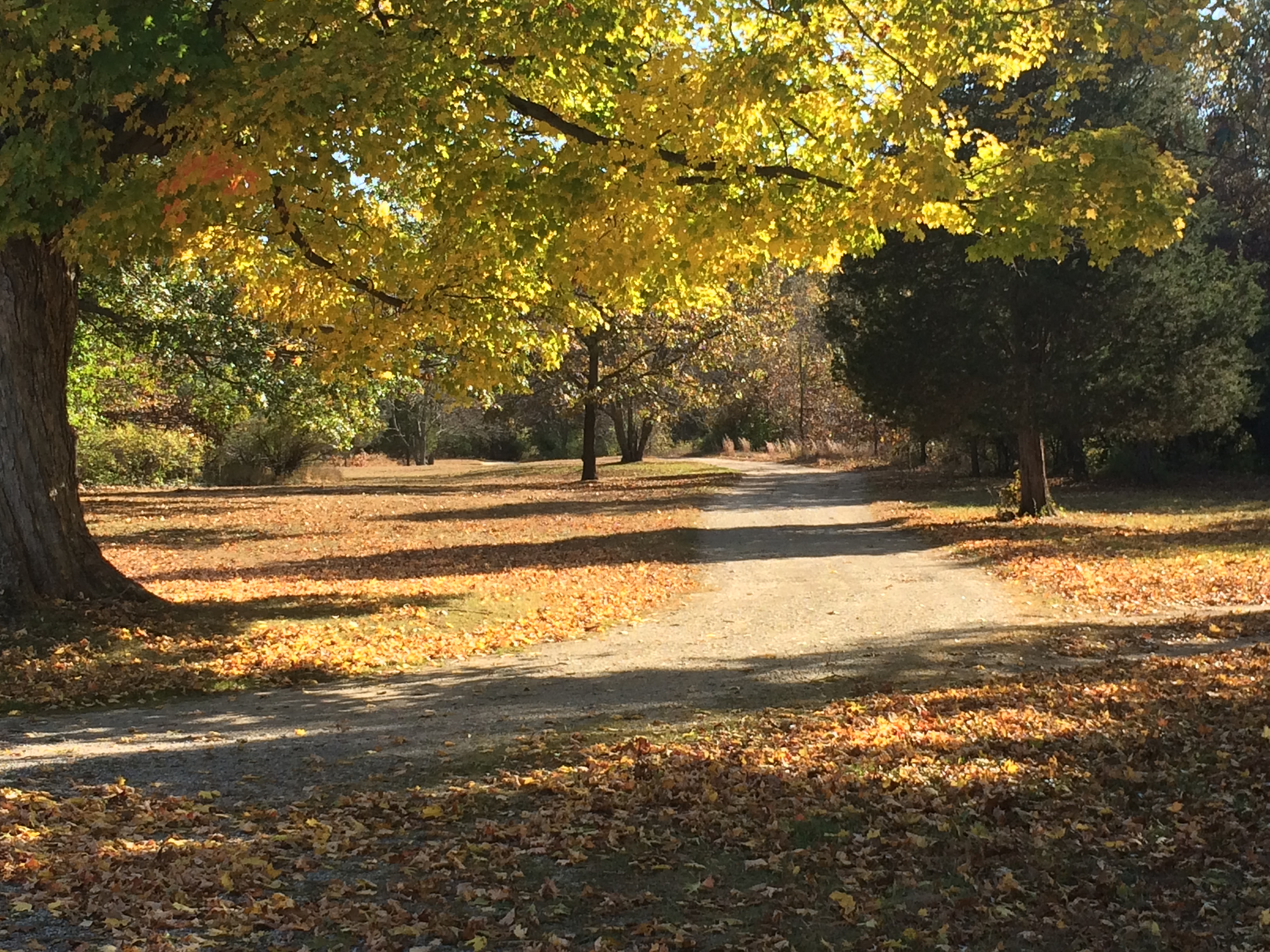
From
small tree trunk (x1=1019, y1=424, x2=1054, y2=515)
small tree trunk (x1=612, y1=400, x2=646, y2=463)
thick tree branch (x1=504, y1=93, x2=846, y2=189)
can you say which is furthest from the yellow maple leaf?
small tree trunk (x1=612, y1=400, x2=646, y2=463)

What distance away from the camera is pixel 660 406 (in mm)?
36656

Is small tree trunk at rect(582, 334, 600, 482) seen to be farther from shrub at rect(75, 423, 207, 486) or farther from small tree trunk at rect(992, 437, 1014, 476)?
shrub at rect(75, 423, 207, 486)

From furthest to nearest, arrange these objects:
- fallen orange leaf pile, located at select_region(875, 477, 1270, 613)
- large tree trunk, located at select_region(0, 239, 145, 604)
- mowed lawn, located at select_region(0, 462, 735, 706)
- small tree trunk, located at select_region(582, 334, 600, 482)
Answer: small tree trunk, located at select_region(582, 334, 600, 482) < fallen orange leaf pile, located at select_region(875, 477, 1270, 613) < large tree trunk, located at select_region(0, 239, 145, 604) < mowed lawn, located at select_region(0, 462, 735, 706)

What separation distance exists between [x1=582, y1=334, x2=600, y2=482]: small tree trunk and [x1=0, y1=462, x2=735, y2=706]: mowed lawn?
4.91 m

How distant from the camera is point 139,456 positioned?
35938mm

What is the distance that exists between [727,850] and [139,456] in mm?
Answer: 35202

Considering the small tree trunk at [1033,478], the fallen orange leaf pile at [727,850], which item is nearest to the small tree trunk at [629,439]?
the small tree trunk at [1033,478]

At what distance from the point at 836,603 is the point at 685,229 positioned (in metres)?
4.99

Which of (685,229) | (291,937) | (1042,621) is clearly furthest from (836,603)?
(291,937)

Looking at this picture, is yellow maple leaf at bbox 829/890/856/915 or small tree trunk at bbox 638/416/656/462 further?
small tree trunk at bbox 638/416/656/462

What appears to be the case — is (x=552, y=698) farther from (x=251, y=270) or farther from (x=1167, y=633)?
(x=251, y=270)

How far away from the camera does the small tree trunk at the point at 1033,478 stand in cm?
2102

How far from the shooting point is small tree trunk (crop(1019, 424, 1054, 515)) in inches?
827

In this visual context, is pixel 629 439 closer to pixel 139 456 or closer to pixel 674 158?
pixel 139 456
